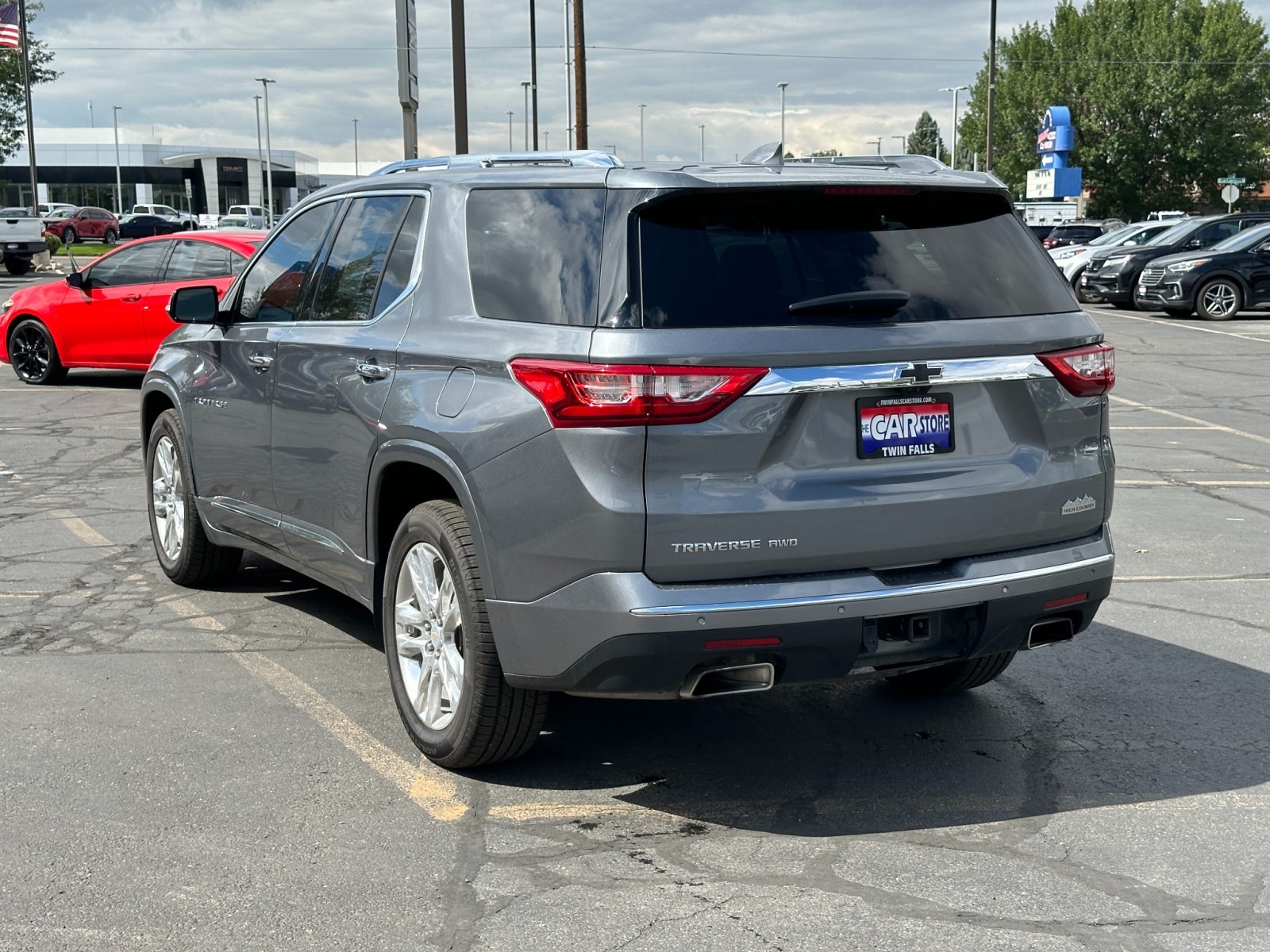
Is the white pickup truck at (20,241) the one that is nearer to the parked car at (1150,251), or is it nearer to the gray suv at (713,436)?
the parked car at (1150,251)

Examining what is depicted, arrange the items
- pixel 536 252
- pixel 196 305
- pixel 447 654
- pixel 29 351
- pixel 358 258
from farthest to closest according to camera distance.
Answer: pixel 29 351 → pixel 196 305 → pixel 358 258 → pixel 447 654 → pixel 536 252

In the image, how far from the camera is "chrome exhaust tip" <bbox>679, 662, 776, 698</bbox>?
3.96 meters

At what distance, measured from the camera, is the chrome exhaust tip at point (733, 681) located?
3.96m

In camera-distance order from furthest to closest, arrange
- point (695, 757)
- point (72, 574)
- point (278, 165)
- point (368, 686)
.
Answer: point (278, 165) → point (72, 574) → point (368, 686) → point (695, 757)

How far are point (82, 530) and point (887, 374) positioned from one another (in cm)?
585

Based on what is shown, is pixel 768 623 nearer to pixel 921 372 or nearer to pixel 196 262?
pixel 921 372

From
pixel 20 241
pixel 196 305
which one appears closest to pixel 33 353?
pixel 196 305

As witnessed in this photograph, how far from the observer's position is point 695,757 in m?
4.76

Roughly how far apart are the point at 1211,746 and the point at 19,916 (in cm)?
366

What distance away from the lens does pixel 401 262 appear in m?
4.93

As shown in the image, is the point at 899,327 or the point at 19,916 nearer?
the point at 19,916

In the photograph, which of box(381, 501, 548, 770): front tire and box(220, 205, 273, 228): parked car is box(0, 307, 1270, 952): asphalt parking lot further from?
box(220, 205, 273, 228): parked car

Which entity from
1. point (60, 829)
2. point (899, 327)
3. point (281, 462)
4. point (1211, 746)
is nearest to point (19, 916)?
point (60, 829)

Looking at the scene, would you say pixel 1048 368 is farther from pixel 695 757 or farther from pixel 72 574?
pixel 72 574
